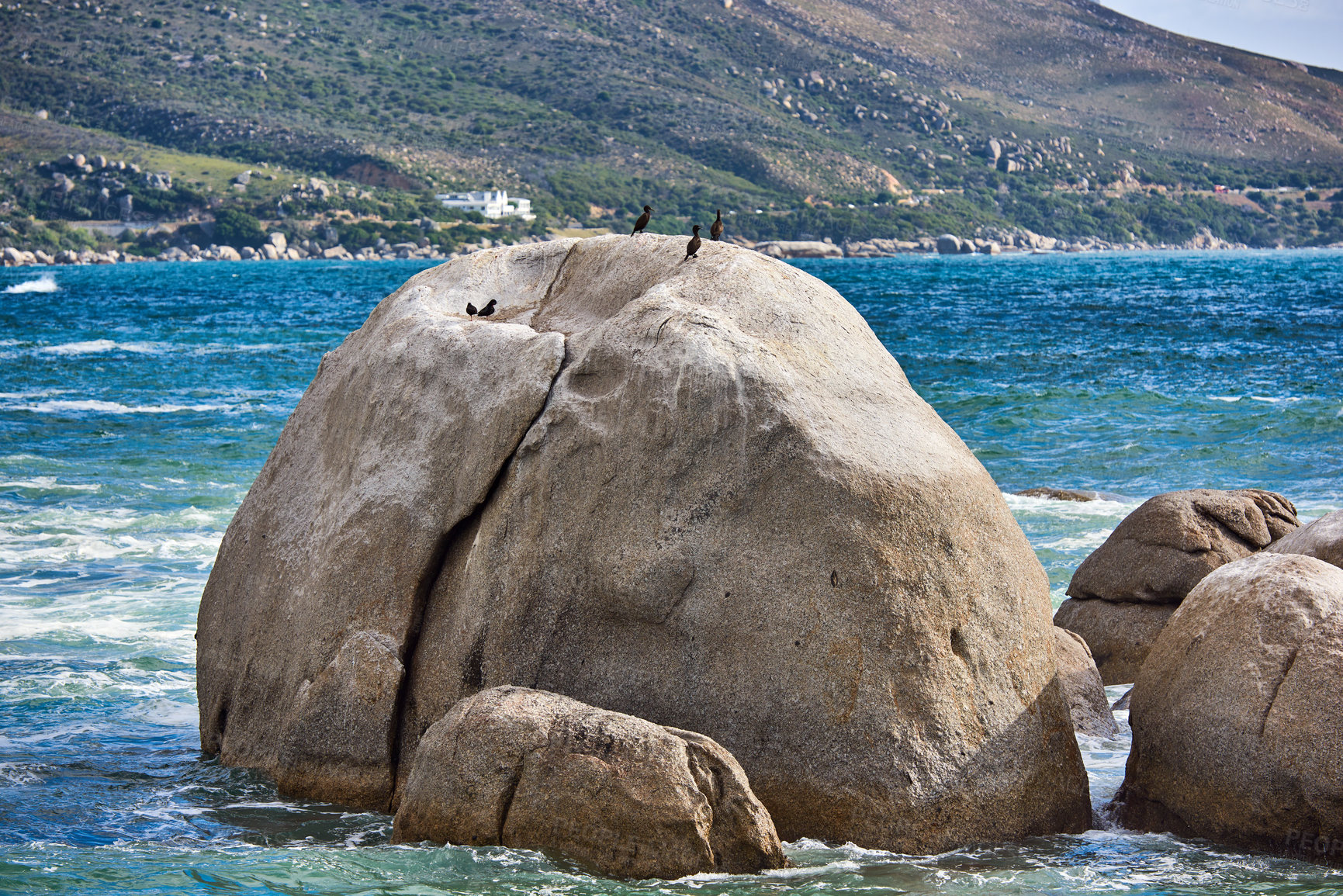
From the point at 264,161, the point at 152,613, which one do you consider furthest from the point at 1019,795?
the point at 264,161

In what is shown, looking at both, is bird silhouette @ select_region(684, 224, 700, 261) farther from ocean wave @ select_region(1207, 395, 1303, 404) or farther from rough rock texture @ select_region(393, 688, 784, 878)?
ocean wave @ select_region(1207, 395, 1303, 404)

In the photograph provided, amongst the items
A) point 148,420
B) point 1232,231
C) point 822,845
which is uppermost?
point 1232,231

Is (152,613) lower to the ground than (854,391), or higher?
lower

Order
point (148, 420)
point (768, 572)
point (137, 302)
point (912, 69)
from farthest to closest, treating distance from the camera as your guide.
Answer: point (912, 69), point (137, 302), point (148, 420), point (768, 572)

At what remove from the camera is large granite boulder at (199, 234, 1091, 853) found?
634 centimetres

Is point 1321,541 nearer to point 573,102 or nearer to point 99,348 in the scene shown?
point 99,348

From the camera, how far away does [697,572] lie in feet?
21.7

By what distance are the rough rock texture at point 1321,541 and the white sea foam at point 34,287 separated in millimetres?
78961

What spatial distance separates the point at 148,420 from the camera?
2500 centimetres

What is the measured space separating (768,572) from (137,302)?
6786cm

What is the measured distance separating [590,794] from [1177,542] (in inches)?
257

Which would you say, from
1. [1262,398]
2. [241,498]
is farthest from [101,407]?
[1262,398]

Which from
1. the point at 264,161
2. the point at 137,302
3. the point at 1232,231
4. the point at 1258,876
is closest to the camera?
the point at 1258,876

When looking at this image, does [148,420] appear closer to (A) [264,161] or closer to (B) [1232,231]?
(A) [264,161]
